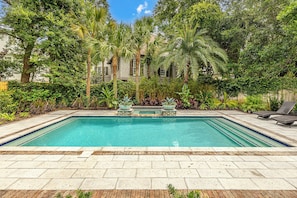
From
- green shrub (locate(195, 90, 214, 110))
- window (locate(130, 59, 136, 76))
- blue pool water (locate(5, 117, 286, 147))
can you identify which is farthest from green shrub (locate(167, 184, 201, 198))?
window (locate(130, 59, 136, 76))

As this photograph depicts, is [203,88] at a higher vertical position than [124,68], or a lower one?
lower

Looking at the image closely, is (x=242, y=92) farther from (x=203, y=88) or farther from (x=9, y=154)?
(x=9, y=154)

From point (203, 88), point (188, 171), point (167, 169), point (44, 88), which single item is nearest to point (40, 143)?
point (167, 169)

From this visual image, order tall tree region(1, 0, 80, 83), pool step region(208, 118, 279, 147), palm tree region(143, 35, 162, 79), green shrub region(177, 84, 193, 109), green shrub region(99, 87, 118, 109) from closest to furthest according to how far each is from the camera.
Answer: pool step region(208, 118, 279, 147) → tall tree region(1, 0, 80, 83) → green shrub region(99, 87, 118, 109) → green shrub region(177, 84, 193, 109) → palm tree region(143, 35, 162, 79)

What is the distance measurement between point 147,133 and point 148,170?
4155 mm

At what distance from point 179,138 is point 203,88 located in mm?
8517

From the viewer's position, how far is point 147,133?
793cm

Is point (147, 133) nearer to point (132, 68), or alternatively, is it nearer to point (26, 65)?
point (26, 65)

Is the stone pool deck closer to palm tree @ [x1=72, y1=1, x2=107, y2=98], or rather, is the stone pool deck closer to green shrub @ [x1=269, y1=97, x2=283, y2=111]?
green shrub @ [x1=269, y1=97, x2=283, y2=111]

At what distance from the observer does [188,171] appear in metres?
3.75

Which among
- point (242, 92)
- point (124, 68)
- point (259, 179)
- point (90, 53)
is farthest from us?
point (124, 68)

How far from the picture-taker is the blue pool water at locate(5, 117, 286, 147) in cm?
637

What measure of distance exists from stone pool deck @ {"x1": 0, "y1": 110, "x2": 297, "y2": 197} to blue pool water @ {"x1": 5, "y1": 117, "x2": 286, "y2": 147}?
125cm

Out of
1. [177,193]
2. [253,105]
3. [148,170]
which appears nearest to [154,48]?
[253,105]
